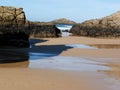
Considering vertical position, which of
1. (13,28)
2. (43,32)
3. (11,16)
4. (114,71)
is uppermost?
(11,16)

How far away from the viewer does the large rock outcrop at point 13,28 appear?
63.1ft

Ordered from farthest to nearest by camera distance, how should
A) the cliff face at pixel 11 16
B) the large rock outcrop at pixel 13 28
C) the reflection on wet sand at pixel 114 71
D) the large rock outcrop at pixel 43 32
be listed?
the large rock outcrop at pixel 43 32
the cliff face at pixel 11 16
the large rock outcrop at pixel 13 28
the reflection on wet sand at pixel 114 71

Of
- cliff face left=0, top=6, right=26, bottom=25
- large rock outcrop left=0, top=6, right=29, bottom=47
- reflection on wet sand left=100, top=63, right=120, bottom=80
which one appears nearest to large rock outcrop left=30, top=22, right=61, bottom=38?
cliff face left=0, top=6, right=26, bottom=25

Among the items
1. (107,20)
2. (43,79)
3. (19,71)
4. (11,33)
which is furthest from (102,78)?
(107,20)

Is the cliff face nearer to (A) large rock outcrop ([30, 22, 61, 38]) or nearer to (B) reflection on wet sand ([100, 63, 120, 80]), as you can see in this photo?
(B) reflection on wet sand ([100, 63, 120, 80])

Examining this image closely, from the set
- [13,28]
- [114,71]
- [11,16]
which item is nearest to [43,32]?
[11,16]

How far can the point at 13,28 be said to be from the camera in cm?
1975

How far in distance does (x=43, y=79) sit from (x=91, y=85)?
4.64ft

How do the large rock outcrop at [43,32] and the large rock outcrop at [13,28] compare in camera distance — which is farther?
the large rock outcrop at [43,32]

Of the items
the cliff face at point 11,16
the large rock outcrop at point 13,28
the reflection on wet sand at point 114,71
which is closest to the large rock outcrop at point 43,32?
the cliff face at point 11,16

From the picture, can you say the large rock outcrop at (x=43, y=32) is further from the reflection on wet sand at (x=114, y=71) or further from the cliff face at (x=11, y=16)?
the reflection on wet sand at (x=114, y=71)

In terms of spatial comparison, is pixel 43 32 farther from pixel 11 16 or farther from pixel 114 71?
pixel 114 71

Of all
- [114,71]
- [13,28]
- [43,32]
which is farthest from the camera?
[43,32]

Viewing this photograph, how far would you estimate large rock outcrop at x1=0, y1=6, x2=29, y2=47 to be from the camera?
19.2m
